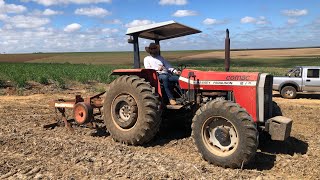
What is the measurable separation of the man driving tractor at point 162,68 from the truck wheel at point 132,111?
→ 1.26ft

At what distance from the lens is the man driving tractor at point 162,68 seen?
20.9ft

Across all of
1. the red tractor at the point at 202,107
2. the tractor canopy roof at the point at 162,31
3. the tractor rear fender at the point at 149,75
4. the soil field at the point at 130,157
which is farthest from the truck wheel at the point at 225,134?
the tractor canopy roof at the point at 162,31

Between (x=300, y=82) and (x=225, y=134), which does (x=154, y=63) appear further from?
(x=300, y=82)

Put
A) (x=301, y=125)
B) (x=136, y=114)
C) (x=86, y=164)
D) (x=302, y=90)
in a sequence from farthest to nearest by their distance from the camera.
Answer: (x=302, y=90) < (x=301, y=125) < (x=136, y=114) < (x=86, y=164)

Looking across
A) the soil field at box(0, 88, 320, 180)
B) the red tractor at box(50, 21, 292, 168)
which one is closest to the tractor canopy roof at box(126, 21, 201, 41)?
the red tractor at box(50, 21, 292, 168)

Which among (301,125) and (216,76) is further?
(301,125)

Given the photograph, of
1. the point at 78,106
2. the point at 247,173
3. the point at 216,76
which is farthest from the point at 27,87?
the point at 247,173

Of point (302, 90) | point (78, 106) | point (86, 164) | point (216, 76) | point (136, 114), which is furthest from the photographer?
point (302, 90)

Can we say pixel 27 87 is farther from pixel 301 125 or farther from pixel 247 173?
pixel 247 173

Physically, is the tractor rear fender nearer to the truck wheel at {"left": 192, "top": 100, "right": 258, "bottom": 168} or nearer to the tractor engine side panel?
the tractor engine side panel

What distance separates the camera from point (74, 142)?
247 inches

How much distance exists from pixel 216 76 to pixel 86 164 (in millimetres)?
2434

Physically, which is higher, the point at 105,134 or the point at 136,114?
the point at 136,114

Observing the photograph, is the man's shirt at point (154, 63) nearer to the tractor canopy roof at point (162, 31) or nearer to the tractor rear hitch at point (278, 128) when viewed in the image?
the tractor canopy roof at point (162, 31)
